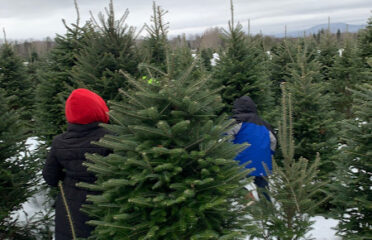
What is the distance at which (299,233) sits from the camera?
105 inches

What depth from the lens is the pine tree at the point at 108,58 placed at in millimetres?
4602

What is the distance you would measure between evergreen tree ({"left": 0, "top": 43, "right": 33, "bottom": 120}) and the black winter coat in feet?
28.6

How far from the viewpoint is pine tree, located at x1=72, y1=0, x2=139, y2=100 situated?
460 cm

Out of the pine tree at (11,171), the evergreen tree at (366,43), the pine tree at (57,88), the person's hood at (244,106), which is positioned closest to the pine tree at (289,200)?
the person's hood at (244,106)

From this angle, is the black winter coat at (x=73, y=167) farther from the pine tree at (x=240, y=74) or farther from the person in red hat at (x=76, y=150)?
the pine tree at (x=240, y=74)

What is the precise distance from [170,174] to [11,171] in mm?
2566

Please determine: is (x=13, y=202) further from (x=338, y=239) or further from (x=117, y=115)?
(x=338, y=239)

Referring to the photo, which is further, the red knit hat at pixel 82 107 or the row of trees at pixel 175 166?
the red knit hat at pixel 82 107

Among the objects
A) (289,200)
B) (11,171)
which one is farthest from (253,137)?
(11,171)

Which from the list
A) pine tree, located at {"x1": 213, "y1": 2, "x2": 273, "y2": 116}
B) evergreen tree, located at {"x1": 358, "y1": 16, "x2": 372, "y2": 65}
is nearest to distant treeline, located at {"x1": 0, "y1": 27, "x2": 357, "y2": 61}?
pine tree, located at {"x1": 213, "y1": 2, "x2": 273, "y2": 116}

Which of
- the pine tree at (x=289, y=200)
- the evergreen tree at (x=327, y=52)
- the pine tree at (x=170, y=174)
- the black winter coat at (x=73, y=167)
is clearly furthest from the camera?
the evergreen tree at (x=327, y=52)

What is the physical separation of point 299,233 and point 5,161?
10.9 ft

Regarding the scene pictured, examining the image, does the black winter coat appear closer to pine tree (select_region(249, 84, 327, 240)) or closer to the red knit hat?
the red knit hat

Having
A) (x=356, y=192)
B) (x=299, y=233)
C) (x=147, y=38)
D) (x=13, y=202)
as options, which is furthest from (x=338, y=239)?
(x=147, y=38)
